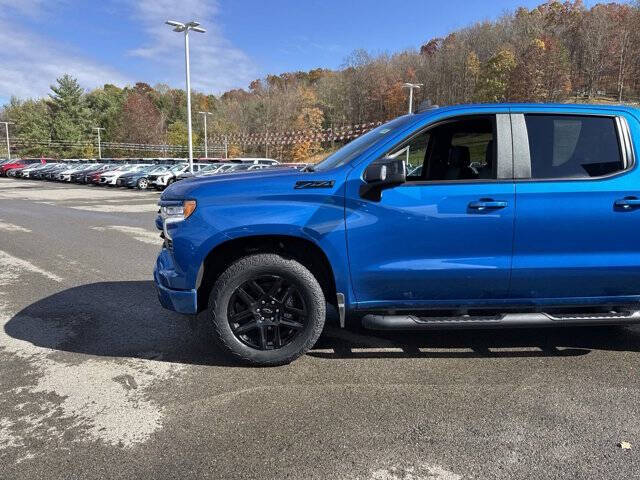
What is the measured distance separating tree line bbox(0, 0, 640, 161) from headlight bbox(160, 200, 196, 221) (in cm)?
5875

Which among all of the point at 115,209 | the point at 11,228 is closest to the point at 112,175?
the point at 115,209

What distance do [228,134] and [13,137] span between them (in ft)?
143

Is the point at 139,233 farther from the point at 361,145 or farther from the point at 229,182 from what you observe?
the point at 361,145

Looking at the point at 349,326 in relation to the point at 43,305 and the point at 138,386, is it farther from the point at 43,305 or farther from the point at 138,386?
the point at 43,305

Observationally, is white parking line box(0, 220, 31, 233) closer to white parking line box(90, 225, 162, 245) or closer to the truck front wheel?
white parking line box(90, 225, 162, 245)

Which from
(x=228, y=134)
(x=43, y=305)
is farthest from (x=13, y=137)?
(x=43, y=305)

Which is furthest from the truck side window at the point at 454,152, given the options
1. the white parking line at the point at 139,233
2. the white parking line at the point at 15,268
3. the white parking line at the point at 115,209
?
the white parking line at the point at 115,209

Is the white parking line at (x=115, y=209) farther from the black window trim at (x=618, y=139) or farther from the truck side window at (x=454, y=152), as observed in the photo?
the black window trim at (x=618, y=139)

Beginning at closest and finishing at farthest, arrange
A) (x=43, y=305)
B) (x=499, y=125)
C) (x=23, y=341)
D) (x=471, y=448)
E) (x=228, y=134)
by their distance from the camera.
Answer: (x=471, y=448)
(x=499, y=125)
(x=23, y=341)
(x=43, y=305)
(x=228, y=134)

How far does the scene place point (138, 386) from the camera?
3.35 m

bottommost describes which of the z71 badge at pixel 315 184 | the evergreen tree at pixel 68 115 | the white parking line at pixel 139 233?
the white parking line at pixel 139 233

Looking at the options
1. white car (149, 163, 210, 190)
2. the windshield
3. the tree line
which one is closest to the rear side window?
the windshield

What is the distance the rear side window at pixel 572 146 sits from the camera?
350 cm

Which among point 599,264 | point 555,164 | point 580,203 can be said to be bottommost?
point 599,264
